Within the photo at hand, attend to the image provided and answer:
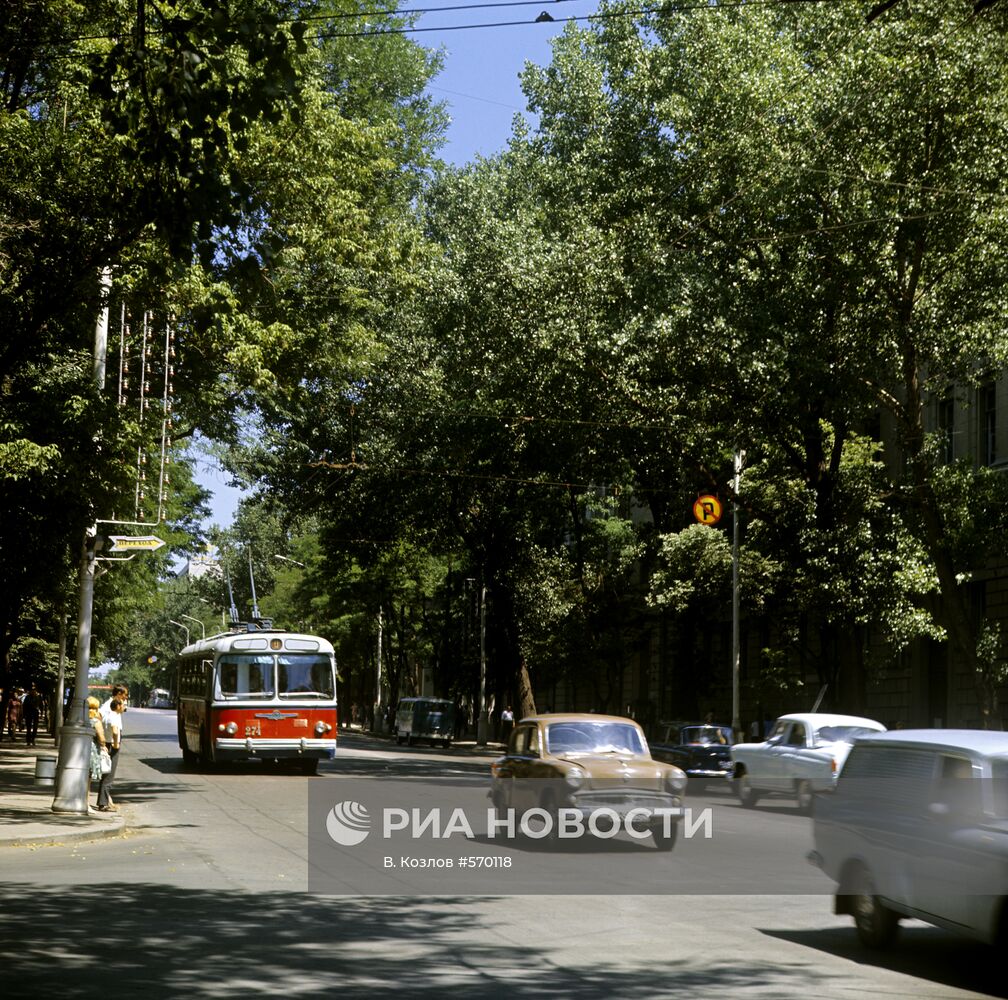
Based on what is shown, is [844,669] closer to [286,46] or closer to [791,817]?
[791,817]

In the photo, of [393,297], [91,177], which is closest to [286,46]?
[91,177]

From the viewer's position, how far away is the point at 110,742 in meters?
21.9

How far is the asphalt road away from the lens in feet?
28.7

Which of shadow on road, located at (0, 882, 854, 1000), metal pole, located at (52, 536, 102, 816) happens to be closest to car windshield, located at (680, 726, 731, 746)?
metal pole, located at (52, 536, 102, 816)

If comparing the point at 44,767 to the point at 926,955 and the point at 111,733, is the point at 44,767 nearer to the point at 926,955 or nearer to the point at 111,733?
the point at 111,733

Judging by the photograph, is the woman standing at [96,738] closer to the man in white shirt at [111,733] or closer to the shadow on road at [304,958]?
the man in white shirt at [111,733]

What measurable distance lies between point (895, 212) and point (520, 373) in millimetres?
8763

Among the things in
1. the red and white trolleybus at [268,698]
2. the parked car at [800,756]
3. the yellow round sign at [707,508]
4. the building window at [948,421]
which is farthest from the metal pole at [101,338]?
the building window at [948,421]

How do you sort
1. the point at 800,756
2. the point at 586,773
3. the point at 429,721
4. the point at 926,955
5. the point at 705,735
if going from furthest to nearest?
the point at 429,721, the point at 705,735, the point at 800,756, the point at 586,773, the point at 926,955

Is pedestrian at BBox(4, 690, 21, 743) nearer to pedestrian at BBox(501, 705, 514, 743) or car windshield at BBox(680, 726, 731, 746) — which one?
pedestrian at BBox(501, 705, 514, 743)

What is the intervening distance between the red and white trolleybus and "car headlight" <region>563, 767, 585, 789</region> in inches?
615

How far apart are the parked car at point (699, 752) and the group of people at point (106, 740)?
584 inches

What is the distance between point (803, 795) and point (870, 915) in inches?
634

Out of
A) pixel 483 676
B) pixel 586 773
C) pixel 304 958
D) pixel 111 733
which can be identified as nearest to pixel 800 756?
pixel 586 773
